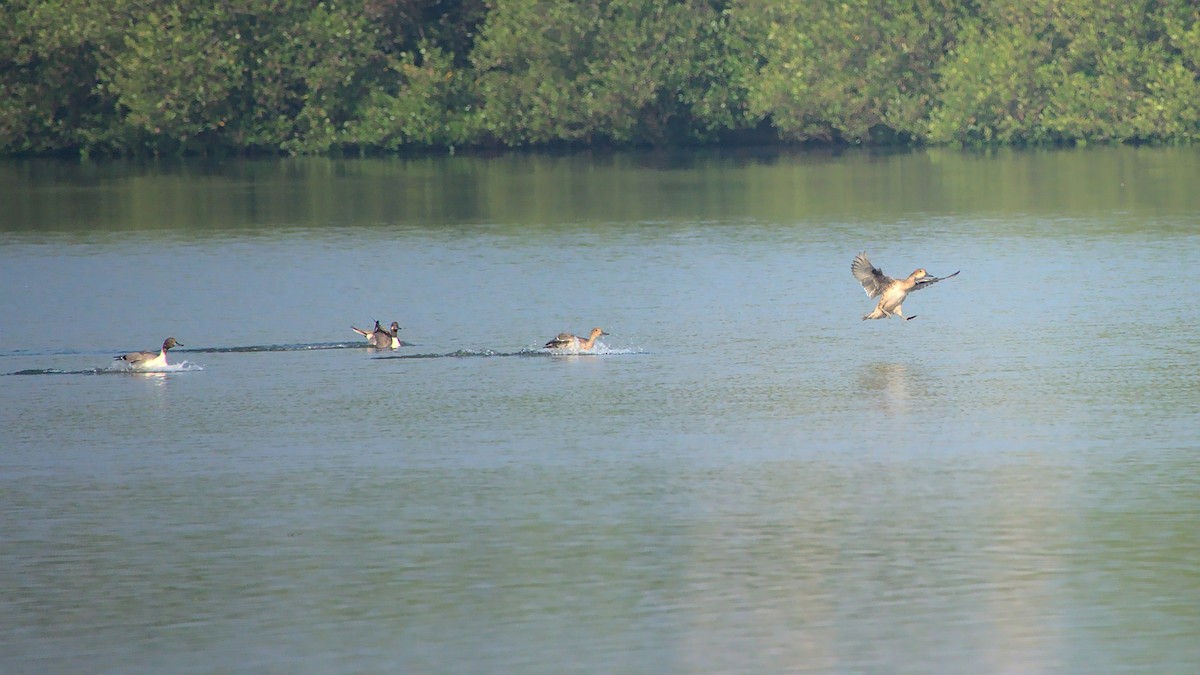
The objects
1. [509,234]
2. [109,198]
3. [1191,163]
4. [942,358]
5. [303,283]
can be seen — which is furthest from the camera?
[1191,163]

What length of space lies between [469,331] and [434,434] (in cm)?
795

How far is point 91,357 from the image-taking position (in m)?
25.4

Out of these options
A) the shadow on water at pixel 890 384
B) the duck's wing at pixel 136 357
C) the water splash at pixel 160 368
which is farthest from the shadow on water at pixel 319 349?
the shadow on water at pixel 890 384

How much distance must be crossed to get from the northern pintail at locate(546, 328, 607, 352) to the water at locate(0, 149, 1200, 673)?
18cm

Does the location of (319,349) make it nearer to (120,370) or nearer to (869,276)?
(120,370)

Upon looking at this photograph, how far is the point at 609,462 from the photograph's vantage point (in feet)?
58.2

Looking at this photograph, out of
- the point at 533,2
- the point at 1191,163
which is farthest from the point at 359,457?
the point at 533,2

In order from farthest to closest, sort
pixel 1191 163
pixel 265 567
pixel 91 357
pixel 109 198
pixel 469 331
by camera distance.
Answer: pixel 1191 163 < pixel 109 198 < pixel 469 331 < pixel 91 357 < pixel 265 567

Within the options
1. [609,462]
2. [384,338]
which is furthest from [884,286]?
[609,462]

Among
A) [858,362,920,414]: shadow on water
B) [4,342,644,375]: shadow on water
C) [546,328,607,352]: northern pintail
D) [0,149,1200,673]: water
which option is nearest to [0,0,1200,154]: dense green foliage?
[0,149,1200,673]: water

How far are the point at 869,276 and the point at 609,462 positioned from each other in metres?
6.45

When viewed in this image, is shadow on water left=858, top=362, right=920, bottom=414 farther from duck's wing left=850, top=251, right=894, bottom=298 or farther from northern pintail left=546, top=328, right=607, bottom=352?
northern pintail left=546, top=328, right=607, bottom=352

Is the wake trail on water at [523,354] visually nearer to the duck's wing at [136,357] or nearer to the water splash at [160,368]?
the water splash at [160,368]

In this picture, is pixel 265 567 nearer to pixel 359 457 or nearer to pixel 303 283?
pixel 359 457
